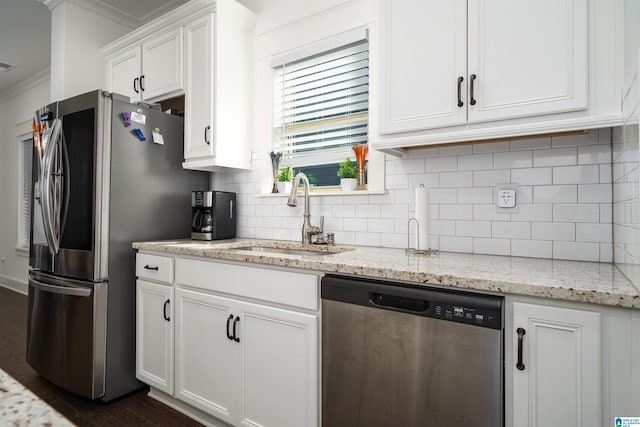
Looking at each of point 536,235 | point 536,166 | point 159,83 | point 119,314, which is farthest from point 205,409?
point 159,83

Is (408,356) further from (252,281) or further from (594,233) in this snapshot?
(594,233)

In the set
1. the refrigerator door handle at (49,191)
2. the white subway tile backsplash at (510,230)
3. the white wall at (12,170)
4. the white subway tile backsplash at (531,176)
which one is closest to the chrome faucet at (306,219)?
the white subway tile backsplash at (510,230)

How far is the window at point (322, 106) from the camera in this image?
229 cm

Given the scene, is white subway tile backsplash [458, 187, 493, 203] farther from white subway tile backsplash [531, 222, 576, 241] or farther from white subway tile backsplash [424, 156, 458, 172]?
white subway tile backsplash [531, 222, 576, 241]

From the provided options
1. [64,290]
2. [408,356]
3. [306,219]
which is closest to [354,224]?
[306,219]

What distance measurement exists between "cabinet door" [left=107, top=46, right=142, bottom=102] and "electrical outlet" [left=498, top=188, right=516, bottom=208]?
2.67m

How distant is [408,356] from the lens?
4.08ft

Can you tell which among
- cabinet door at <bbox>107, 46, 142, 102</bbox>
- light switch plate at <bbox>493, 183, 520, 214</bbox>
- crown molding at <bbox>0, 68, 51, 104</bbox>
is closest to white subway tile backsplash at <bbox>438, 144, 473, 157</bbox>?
light switch plate at <bbox>493, 183, 520, 214</bbox>

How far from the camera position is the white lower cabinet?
154 cm

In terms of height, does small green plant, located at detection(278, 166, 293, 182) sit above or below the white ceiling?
below

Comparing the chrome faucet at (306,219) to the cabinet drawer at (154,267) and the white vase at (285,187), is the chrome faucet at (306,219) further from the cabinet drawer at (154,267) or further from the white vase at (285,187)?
the cabinet drawer at (154,267)

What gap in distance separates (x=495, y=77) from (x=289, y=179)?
146 centimetres

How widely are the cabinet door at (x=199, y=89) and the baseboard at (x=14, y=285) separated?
4.28m

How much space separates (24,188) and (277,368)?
17.5 feet
